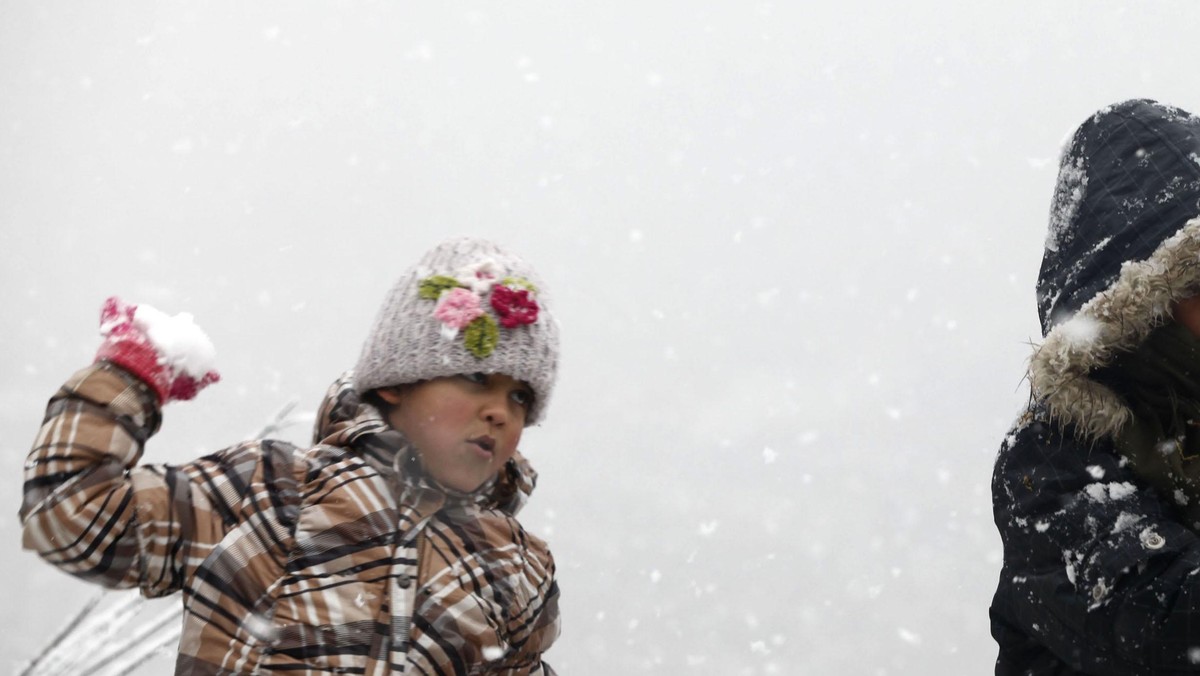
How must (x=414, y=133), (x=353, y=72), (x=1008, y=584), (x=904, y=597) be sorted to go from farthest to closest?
(x=353, y=72)
(x=414, y=133)
(x=904, y=597)
(x=1008, y=584)

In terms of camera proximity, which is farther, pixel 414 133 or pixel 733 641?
pixel 414 133

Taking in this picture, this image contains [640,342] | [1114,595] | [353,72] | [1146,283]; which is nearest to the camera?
[1114,595]

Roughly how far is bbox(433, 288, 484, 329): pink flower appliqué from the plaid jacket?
0.63 feet

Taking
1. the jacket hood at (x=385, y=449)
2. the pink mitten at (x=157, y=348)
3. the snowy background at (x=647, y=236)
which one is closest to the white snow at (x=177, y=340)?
the pink mitten at (x=157, y=348)

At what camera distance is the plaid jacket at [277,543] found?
153 centimetres

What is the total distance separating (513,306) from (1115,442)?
93 centimetres

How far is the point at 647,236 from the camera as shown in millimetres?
57438

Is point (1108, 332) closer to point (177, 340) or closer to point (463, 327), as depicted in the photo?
point (463, 327)

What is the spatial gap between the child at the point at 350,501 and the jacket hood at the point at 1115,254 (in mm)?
808

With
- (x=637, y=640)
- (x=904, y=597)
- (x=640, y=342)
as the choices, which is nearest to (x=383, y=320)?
(x=637, y=640)

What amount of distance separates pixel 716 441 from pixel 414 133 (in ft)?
103

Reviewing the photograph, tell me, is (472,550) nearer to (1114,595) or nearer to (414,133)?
(1114,595)

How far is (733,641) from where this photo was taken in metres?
33.6

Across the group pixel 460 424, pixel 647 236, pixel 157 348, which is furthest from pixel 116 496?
pixel 647 236
